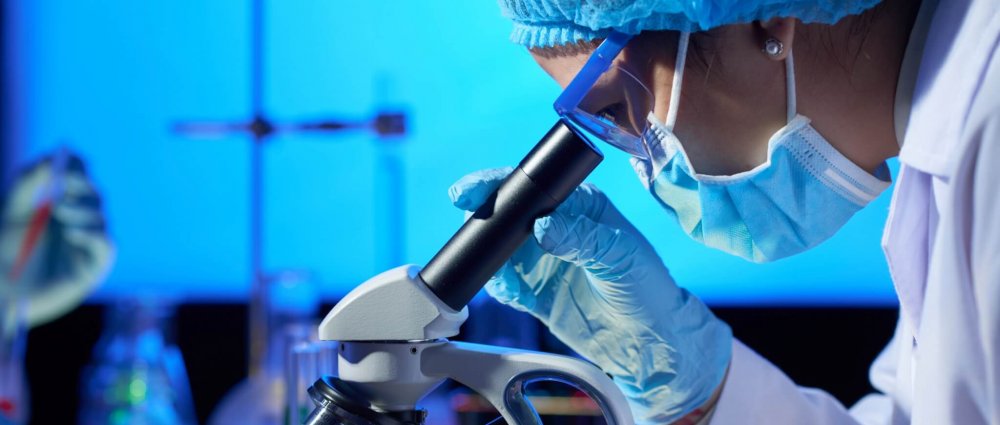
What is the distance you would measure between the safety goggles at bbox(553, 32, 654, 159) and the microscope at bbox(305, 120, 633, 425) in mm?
51

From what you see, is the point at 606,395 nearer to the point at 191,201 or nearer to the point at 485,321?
the point at 485,321

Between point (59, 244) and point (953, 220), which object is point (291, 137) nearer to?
point (59, 244)

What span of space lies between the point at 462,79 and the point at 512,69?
0.30 meters

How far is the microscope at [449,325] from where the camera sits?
0.70 metres

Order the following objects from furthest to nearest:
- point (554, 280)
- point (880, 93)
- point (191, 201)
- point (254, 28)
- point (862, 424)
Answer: point (191, 201), point (254, 28), point (862, 424), point (554, 280), point (880, 93)

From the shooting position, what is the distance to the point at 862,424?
1.09 meters

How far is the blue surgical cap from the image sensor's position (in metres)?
0.74

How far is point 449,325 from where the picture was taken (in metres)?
0.72

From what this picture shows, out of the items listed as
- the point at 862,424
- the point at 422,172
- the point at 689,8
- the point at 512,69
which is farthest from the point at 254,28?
the point at 862,424

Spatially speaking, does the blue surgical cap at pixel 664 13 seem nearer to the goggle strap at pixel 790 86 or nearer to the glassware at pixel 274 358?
the goggle strap at pixel 790 86

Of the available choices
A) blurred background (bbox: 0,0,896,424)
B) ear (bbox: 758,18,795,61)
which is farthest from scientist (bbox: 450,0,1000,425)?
blurred background (bbox: 0,0,896,424)

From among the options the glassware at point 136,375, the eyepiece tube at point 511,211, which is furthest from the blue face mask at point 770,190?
the glassware at point 136,375

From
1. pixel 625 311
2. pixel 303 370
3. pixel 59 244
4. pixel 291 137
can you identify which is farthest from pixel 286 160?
pixel 625 311

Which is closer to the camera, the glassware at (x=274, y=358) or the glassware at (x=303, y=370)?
the glassware at (x=303, y=370)
